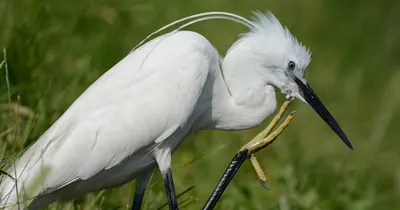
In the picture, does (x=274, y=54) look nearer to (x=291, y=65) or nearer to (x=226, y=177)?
(x=291, y=65)

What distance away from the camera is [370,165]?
27.2 ft

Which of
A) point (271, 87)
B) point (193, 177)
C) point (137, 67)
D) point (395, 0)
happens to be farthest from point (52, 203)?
point (395, 0)

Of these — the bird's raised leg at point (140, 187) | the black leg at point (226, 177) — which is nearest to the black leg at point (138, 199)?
the bird's raised leg at point (140, 187)

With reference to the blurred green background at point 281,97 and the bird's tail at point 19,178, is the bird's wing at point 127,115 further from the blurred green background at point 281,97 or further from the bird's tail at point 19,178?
the blurred green background at point 281,97

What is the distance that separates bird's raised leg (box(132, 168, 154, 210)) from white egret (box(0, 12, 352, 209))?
0.14 m

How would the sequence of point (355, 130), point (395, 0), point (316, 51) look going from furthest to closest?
point (395, 0)
point (316, 51)
point (355, 130)

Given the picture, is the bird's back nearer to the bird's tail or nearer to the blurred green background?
the bird's tail

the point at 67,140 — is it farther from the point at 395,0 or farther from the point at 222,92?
the point at 395,0

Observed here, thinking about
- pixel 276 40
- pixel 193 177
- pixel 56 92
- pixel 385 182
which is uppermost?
pixel 276 40

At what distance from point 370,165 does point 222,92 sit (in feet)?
10.3

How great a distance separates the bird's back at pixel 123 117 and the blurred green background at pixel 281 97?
0.79 feet

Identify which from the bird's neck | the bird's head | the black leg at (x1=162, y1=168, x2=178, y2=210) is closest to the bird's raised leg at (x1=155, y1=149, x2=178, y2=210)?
the black leg at (x1=162, y1=168, x2=178, y2=210)

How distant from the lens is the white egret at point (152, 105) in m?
5.11

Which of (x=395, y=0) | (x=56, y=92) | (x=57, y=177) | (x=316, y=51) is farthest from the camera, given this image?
(x=395, y=0)
